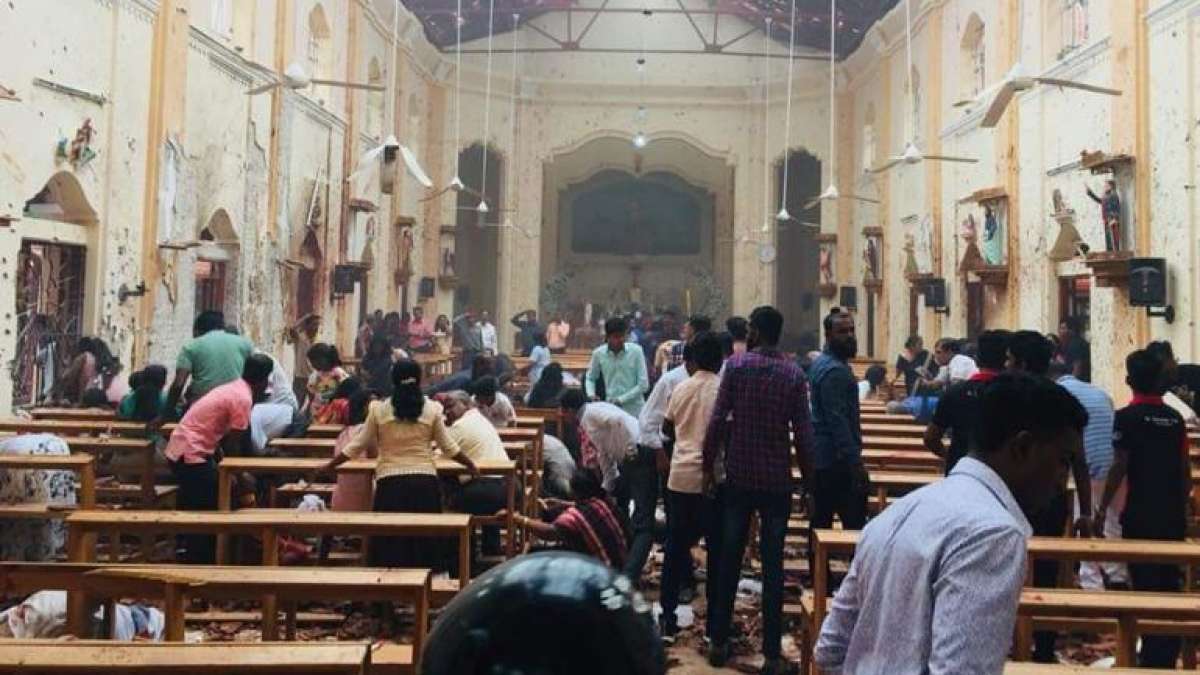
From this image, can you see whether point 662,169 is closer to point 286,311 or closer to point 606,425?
point 286,311

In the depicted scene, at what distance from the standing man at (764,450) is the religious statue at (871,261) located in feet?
49.2

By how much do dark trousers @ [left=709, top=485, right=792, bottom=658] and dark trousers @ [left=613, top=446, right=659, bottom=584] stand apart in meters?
0.83

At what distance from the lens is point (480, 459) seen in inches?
233

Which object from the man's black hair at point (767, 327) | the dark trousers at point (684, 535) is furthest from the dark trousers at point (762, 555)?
the man's black hair at point (767, 327)

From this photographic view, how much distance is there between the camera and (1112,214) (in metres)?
10.2

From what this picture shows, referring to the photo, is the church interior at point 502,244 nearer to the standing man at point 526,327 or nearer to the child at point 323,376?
the child at point 323,376

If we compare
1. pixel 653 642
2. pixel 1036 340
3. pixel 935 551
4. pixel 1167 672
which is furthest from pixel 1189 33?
pixel 653 642

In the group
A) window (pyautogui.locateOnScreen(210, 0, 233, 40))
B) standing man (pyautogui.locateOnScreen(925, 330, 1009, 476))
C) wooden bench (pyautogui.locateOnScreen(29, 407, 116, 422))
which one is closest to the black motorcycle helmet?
standing man (pyautogui.locateOnScreen(925, 330, 1009, 476))

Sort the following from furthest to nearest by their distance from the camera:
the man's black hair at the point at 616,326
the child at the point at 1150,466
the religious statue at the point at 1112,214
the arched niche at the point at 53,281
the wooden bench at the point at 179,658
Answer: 1. the religious statue at the point at 1112,214
2. the arched niche at the point at 53,281
3. the man's black hair at the point at 616,326
4. the child at the point at 1150,466
5. the wooden bench at the point at 179,658

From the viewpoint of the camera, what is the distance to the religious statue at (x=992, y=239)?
523 inches

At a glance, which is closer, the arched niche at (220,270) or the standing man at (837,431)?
the standing man at (837,431)

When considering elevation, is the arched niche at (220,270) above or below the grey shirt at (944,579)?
above

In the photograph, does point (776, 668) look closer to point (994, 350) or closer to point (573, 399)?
point (994, 350)

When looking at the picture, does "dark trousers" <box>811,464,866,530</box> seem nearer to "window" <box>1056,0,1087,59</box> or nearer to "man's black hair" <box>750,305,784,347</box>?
"man's black hair" <box>750,305,784,347</box>
